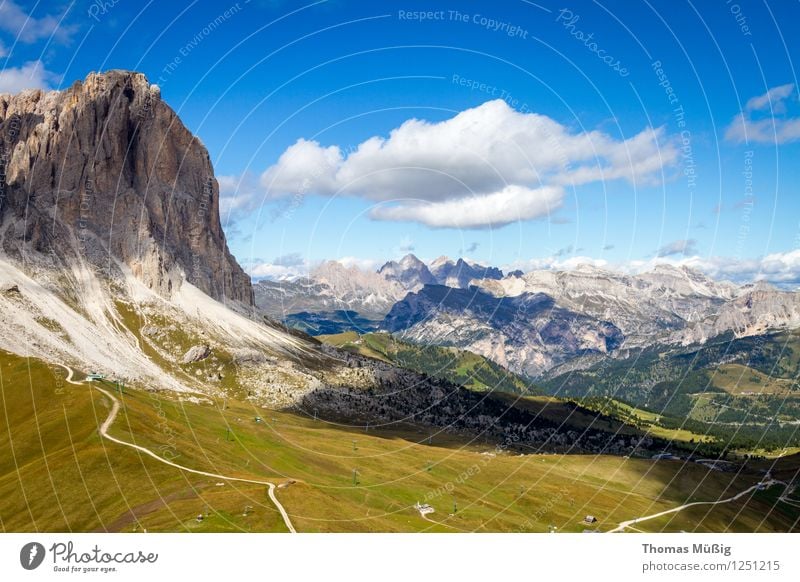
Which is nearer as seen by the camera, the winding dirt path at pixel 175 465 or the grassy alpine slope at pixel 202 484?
the winding dirt path at pixel 175 465

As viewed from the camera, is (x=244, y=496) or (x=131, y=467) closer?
(x=244, y=496)

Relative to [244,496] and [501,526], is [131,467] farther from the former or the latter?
[501,526]

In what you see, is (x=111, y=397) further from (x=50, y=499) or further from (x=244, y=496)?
(x=244, y=496)

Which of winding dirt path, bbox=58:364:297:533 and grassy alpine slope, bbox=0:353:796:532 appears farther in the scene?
grassy alpine slope, bbox=0:353:796:532

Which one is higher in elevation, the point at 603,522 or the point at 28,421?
the point at 28,421

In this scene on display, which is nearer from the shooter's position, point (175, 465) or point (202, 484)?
point (202, 484)

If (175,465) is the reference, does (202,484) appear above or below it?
below
